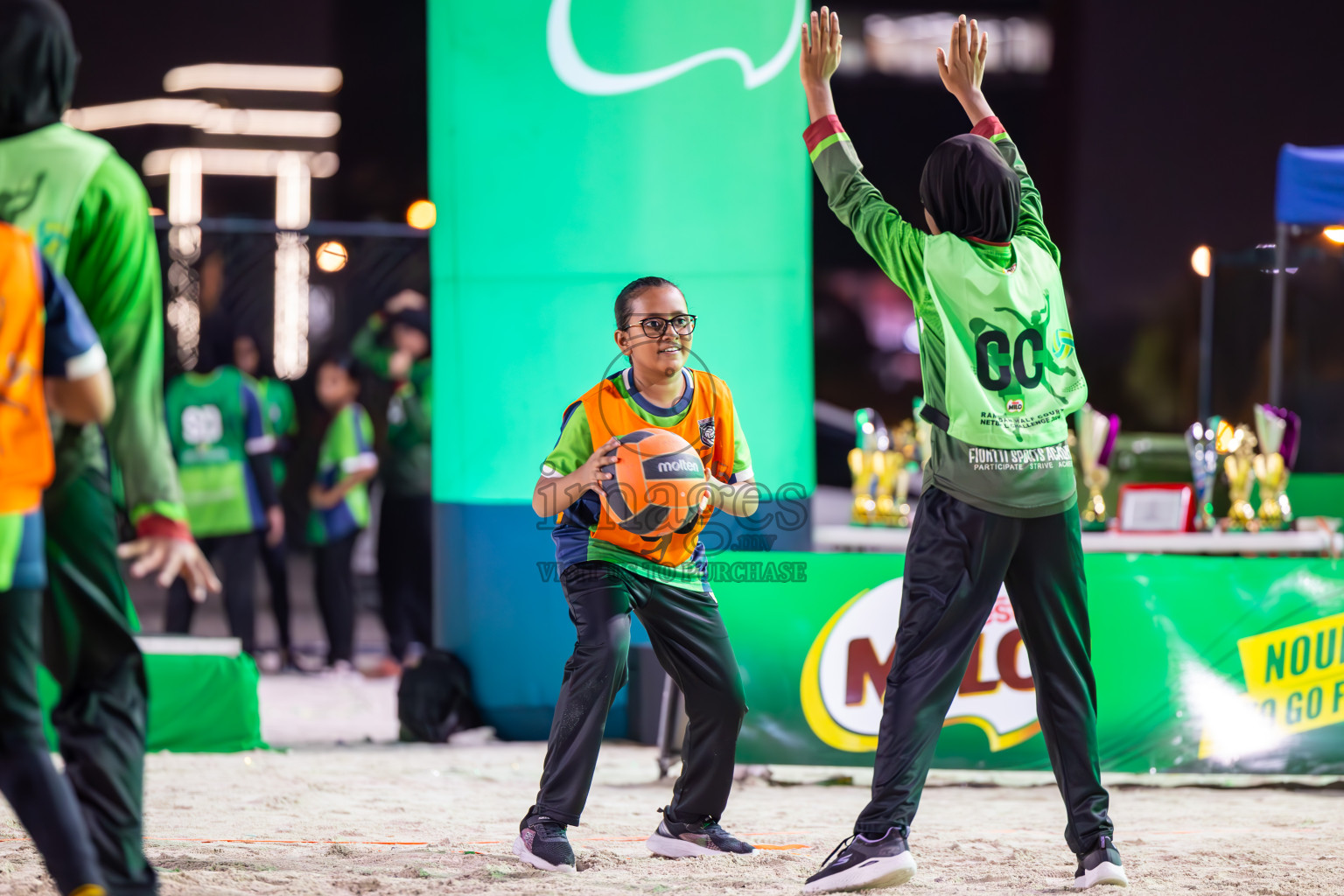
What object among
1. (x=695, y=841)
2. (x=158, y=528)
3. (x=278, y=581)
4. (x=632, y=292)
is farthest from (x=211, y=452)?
(x=158, y=528)

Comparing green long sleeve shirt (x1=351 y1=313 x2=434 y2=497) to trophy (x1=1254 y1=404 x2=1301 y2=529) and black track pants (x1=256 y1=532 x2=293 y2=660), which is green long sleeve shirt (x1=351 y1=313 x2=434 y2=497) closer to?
black track pants (x1=256 y1=532 x2=293 y2=660)

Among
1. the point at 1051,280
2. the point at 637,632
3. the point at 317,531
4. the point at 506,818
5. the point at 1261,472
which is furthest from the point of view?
the point at 317,531

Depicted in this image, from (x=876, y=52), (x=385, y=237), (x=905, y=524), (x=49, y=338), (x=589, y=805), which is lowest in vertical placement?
(x=589, y=805)

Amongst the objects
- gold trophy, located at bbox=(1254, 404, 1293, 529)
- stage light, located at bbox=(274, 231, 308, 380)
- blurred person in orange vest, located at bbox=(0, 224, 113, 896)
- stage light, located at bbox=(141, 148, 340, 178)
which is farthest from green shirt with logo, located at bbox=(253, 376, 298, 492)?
stage light, located at bbox=(141, 148, 340, 178)

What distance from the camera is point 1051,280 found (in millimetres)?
3908

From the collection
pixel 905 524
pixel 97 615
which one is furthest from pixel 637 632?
pixel 97 615

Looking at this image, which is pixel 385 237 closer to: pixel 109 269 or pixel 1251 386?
pixel 109 269

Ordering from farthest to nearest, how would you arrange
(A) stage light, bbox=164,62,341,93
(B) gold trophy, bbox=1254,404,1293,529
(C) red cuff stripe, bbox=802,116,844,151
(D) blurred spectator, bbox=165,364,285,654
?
(A) stage light, bbox=164,62,341,93
(D) blurred spectator, bbox=165,364,285,654
(B) gold trophy, bbox=1254,404,1293,529
(C) red cuff stripe, bbox=802,116,844,151

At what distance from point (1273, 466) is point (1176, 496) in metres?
0.54

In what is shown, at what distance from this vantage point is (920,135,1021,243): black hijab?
12.3ft

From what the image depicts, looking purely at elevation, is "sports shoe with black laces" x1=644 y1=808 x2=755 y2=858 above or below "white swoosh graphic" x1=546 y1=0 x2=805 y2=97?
below

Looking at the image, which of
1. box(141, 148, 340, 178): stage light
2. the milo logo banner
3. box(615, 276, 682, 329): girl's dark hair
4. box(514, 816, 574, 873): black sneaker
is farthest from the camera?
box(141, 148, 340, 178): stage light

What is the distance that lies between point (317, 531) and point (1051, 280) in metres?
6.49

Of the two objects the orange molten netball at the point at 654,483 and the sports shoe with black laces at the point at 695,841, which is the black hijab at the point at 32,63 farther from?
the sports shoe with black laces at the point at 695,841
